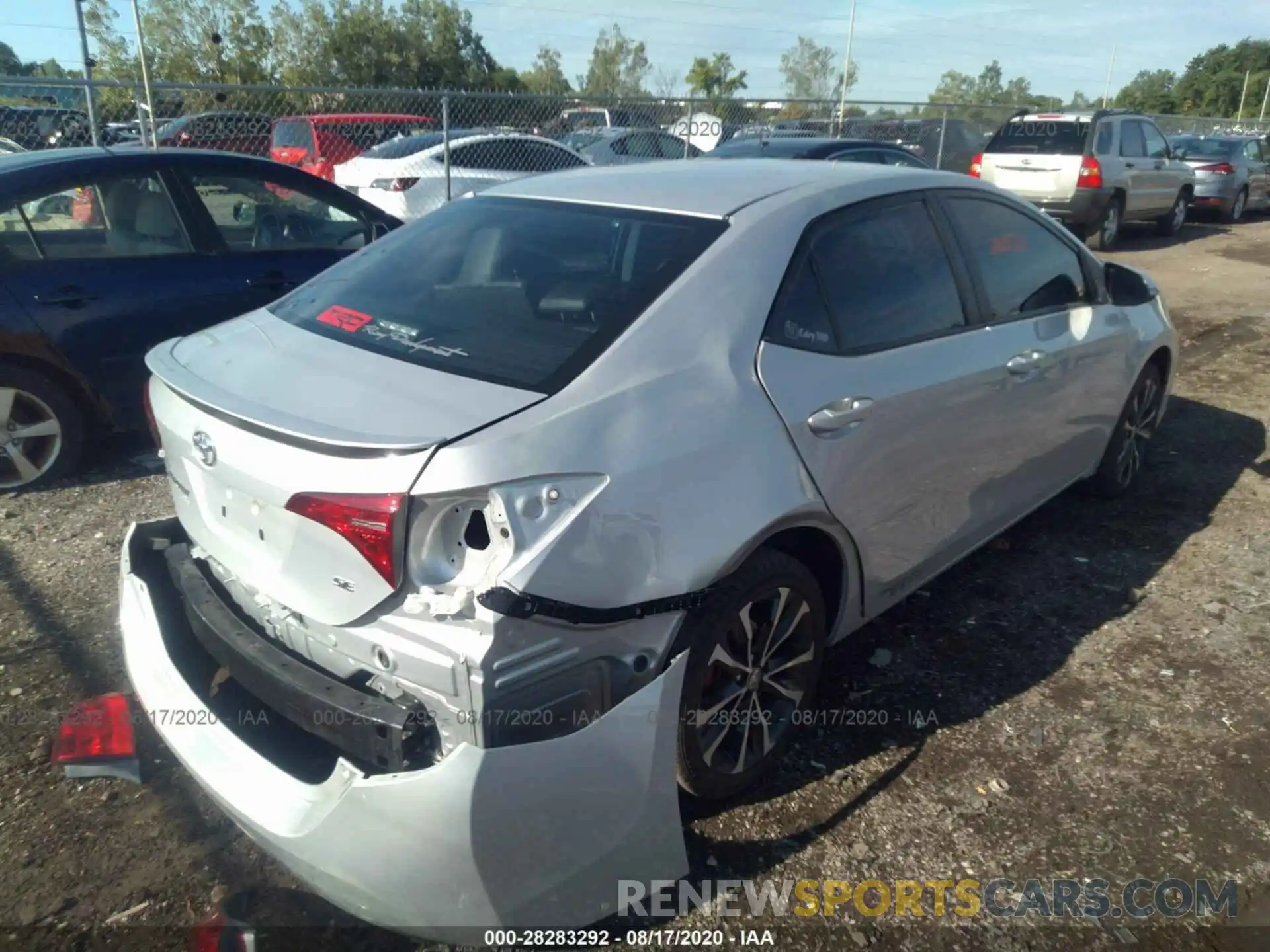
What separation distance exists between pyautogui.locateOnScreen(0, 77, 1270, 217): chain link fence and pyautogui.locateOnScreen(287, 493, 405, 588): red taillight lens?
723 cm

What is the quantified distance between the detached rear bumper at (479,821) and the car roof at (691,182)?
1413 mm

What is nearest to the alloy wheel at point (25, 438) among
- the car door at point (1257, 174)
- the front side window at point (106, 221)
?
the front side window at point (106, 221)

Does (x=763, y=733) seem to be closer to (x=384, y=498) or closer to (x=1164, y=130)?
(x=384, y=498)

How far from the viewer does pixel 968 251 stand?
358cm

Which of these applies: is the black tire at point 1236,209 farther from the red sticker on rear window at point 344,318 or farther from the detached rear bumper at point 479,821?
the detached rear bumper at point 479,821

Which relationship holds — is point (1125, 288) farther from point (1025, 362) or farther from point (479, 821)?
point (479, 821)

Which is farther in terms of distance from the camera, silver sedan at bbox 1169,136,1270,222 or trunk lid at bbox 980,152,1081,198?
silver sedan at bbox 1169,136,1270,222

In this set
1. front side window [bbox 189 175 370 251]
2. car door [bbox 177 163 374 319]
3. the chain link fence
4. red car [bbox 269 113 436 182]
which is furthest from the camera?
red car [bbox 269 113 436 182]

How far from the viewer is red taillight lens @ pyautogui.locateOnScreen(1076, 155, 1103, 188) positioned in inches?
513

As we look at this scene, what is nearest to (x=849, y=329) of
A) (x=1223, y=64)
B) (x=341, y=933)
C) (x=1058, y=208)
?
(x=341, y=933)

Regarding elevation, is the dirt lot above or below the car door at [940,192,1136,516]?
below

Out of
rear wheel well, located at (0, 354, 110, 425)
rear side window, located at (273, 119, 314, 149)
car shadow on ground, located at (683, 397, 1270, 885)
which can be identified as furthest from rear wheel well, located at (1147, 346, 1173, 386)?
rear side window, located at (273, 119, 314, 149)

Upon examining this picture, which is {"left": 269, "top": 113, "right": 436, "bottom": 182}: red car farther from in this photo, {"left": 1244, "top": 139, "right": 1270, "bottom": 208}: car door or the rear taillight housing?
{"left": 1244, "top": 139, "right": 1270, "bottom": 208}: car door

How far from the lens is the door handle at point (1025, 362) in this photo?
11.7 ft
